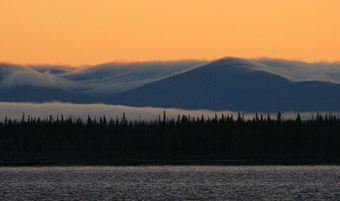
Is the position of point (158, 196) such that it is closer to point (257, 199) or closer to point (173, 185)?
point (257, 199)

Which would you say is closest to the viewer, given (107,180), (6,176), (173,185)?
(173,185)

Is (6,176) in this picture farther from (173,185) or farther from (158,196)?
(158,196)

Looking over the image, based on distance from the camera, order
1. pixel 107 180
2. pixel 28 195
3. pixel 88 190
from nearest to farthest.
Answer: pixel 28 195 → pixel 88 190 → pixel 107 180

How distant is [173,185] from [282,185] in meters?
18.1

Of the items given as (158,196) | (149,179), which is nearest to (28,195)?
(158,196)

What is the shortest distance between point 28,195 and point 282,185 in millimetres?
42922

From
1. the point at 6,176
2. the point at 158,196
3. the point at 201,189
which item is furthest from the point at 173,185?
the point at 6,176

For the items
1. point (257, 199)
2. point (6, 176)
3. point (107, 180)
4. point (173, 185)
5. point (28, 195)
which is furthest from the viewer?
point (6, 176)

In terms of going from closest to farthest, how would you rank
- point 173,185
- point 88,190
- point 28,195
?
point 28,195, point 88,190, point 173,185

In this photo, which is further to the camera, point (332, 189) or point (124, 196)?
point (332, 189)

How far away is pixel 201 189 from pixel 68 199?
25.5 m

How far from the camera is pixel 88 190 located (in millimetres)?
133375

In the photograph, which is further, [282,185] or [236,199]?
[282,185]

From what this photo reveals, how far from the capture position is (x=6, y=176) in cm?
Answer: 17462
